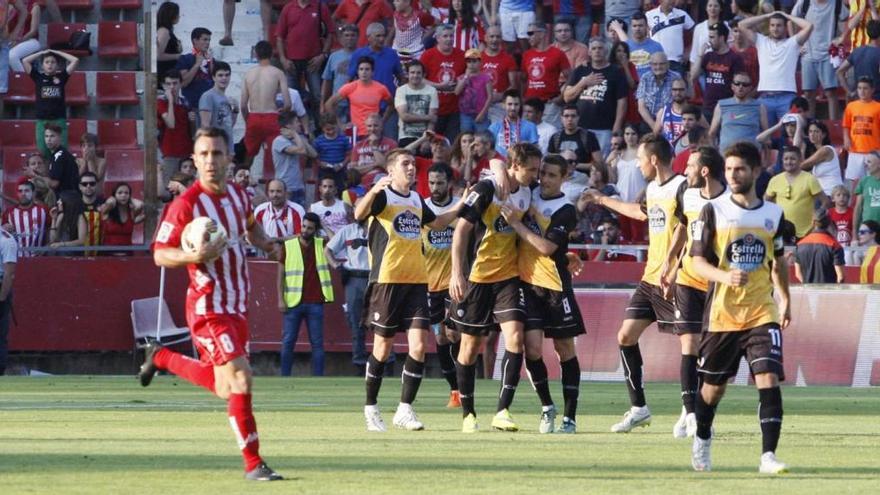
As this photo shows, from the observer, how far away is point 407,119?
25.2 meters

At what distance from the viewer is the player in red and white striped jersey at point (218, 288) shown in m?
9.65

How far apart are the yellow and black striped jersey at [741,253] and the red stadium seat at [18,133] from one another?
18620mm

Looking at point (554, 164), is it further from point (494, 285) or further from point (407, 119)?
point (407, 119)

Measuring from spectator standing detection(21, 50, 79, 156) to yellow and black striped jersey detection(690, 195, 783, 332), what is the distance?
17.2m

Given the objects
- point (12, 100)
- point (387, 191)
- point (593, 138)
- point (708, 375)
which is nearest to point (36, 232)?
point (12, 100)

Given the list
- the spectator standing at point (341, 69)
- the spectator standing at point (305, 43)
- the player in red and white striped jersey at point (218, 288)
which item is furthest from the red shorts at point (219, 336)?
the spectator standing at point (305, 43)

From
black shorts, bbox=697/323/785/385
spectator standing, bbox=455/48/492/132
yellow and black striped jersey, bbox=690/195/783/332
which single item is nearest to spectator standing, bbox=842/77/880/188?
spectator standing, bbox=455/48/492/132

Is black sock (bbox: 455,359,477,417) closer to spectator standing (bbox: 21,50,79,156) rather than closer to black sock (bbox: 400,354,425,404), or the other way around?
black sock (bbox: 400,354,425,404)

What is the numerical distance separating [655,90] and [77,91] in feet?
31.5

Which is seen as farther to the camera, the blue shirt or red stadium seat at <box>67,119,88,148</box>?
red stadium seat at <box>67,119,88,148</box>

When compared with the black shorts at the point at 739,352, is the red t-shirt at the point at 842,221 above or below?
below

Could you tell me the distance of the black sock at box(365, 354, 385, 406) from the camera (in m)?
13.8

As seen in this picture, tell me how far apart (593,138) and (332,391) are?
6896mm

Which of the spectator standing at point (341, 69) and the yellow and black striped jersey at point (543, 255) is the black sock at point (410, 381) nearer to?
the yellow and black striped jersey at point (543, 255)
